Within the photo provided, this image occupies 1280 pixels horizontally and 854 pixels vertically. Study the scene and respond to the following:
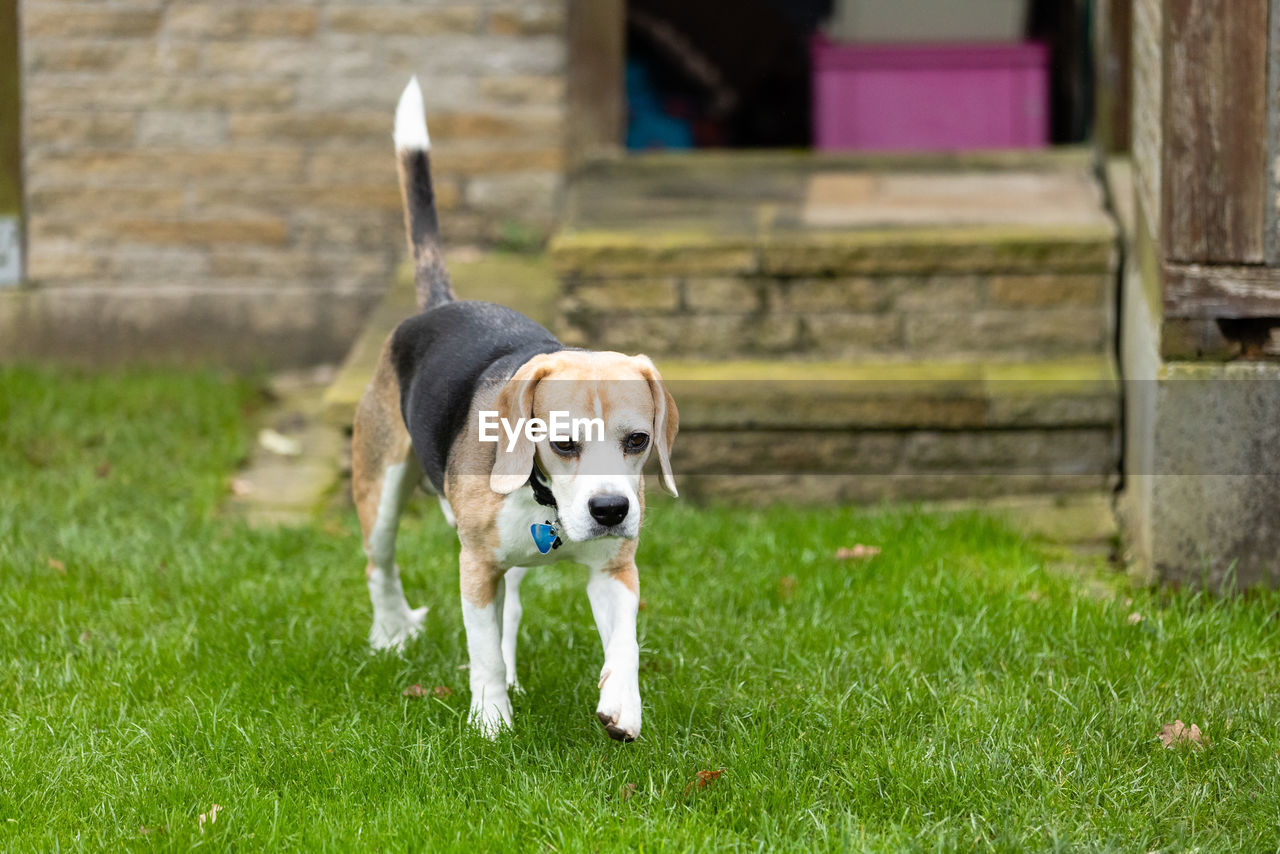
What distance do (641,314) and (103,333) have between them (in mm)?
3071

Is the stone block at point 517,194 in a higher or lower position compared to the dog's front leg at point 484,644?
higher

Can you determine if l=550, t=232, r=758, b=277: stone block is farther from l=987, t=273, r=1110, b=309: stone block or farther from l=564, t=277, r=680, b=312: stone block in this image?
l=987, t=273, r=1110, b=309: stone block

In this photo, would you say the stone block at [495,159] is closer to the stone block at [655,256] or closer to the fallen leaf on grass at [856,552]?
the stone block at [655,256]

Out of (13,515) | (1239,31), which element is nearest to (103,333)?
(13,515)

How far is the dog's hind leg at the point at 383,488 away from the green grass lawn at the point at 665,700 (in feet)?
0.47

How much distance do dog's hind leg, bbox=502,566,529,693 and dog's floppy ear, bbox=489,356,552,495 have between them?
0.70 metres

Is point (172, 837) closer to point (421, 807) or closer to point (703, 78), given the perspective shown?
point (421, 807)

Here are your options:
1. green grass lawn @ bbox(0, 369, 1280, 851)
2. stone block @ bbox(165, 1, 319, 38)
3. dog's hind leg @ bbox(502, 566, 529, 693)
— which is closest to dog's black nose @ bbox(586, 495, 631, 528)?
green grass lawn @ bbox(0, 369, 1280, 851)

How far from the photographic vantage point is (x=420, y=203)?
4.32 meters

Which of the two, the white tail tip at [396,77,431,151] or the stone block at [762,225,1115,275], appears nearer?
the white tail tip at [396,77,431,151]

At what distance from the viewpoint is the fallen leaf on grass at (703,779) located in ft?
10.9

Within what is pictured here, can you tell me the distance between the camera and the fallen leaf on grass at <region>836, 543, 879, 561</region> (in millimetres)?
4945

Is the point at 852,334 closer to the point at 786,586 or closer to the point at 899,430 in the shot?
the point at 899,430

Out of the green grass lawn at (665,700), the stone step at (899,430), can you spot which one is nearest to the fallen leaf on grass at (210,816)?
the green grass lawn at (665,700)
